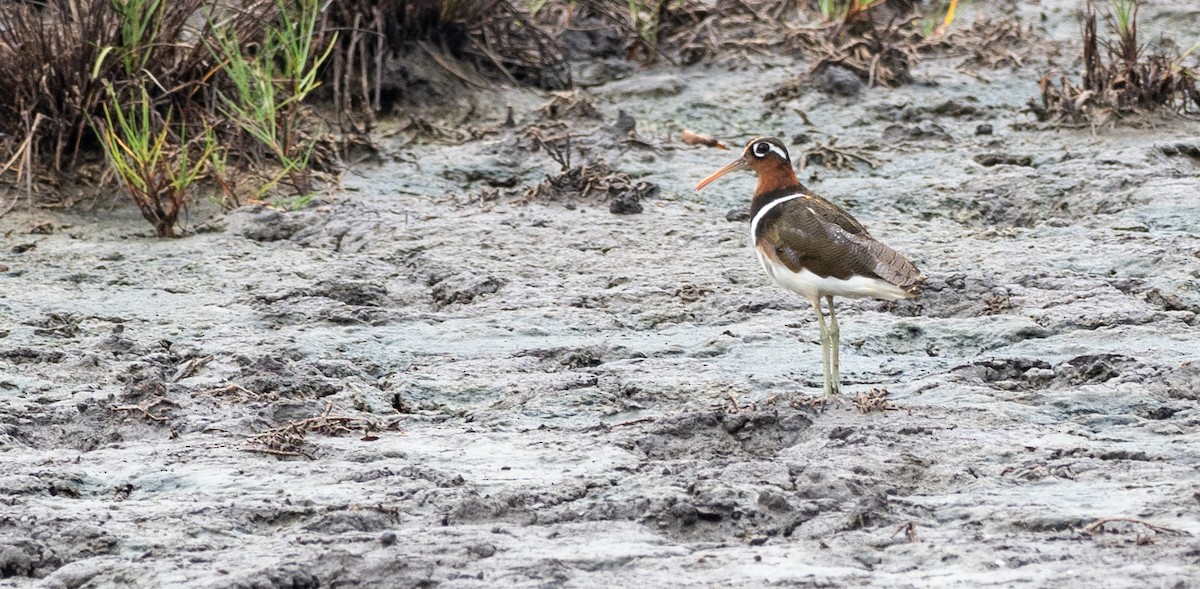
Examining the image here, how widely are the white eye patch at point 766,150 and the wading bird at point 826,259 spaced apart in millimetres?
282

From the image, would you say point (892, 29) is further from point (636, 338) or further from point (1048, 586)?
point (1048, 586)

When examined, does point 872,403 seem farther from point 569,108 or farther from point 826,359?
point 569,108

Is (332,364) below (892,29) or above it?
below

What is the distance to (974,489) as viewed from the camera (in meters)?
4.30

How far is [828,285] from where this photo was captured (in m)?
5.31

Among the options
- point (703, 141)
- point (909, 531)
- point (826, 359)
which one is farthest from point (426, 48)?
point (909, 531)

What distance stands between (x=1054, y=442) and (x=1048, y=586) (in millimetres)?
1232

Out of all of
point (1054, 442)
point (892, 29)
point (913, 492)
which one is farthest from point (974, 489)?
point (892, 29)

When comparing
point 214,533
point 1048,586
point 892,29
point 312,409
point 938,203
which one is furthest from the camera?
point 892,29

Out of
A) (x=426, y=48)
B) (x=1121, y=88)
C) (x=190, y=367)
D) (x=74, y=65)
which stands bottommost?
(x=190, y=367)

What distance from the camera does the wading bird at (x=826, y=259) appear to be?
5.22m

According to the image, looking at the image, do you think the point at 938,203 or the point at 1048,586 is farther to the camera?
the point at 938,203

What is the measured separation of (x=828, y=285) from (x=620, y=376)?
83 centimetres

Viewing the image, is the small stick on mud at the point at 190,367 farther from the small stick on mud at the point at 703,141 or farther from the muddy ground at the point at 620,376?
the small stick on mud at the point at 703,141
